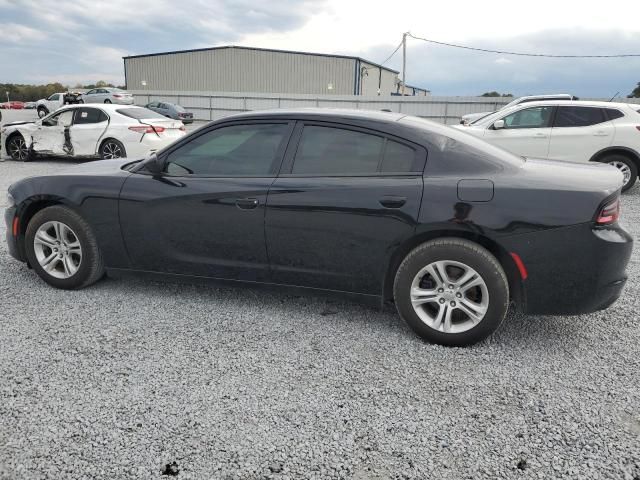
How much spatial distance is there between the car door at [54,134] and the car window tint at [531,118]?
31.6 feet

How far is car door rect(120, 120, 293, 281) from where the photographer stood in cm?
360

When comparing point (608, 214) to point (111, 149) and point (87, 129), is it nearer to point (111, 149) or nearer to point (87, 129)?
point (111, 149)

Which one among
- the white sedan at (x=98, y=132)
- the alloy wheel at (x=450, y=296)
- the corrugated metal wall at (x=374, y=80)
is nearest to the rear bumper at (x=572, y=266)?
the alloy wheel at (x=450, y=296)

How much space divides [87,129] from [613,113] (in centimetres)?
1069

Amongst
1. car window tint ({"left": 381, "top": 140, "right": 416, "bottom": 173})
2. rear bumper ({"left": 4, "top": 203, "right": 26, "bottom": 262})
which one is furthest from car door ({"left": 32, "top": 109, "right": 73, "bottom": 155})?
car window tint ({"left": 381, "top": 140, "right": 416, "bottom": 173})

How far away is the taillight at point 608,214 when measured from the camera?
9.81ft

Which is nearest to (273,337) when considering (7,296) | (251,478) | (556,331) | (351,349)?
(351,349)

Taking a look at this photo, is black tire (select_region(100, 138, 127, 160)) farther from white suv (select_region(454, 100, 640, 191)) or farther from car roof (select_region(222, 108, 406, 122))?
car roof (select_region(222, 108, 406, 122))

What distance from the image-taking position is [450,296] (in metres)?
3.22

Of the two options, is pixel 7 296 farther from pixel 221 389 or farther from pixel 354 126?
pixel 354 126

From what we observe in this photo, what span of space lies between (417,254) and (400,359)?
66cm

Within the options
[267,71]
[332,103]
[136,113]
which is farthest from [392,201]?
[267,71]

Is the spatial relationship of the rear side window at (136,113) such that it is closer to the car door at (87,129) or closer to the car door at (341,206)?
the car door at (87,129)

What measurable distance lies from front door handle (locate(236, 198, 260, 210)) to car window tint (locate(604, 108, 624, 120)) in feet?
26.4
